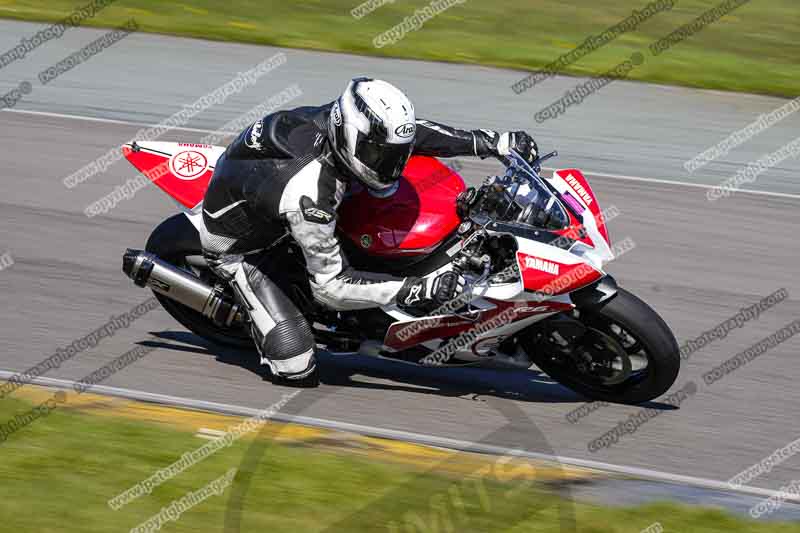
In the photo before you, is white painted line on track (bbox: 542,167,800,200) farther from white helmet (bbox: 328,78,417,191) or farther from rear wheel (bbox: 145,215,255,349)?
white helmet (bbox: 328,78,417,191)

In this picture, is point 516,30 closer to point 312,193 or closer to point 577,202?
point 577,202

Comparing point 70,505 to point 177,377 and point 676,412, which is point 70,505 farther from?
point 676,412

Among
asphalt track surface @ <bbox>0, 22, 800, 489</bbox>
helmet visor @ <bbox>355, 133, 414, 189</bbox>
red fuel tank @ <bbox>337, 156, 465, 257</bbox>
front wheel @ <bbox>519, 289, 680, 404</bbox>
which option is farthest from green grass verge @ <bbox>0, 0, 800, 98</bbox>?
helmet visor @ <bbox>355, 133, 414, 189</bbox>

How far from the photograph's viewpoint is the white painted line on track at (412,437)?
6.38m

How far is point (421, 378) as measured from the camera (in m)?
7.58

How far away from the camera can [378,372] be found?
7656 mm

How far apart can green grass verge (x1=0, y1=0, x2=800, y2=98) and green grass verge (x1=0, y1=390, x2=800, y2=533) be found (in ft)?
26.3

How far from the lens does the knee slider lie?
7152 millimetres

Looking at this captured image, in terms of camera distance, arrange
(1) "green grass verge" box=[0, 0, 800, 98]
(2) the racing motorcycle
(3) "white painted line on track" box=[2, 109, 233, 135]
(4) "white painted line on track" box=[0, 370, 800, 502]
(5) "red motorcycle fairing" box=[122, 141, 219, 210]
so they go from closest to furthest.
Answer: (4) "white painted line on track" box=[0, 370, 800, 502]
(2) the racing motorcycle
(5) "red motorcycle fairing" box=[122, 141, 219, 210]
(3) "white painted line on track" box=[2, 109, 233, 135]
(1) "green grass verge" box=[0, 0, 800, 98]

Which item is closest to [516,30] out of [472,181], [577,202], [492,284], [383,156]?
[472,181]

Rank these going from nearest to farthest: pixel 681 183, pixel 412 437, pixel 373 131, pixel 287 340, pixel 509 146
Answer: pixel 373 131 → pixel 412 437 → pixel 509 146 → pixel 287 340 → pixel 681 183

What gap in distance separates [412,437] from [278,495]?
1.20 metres

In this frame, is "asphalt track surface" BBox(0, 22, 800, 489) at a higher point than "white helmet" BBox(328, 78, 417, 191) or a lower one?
lower

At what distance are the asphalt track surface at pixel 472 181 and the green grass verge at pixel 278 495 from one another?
31.6 inches
